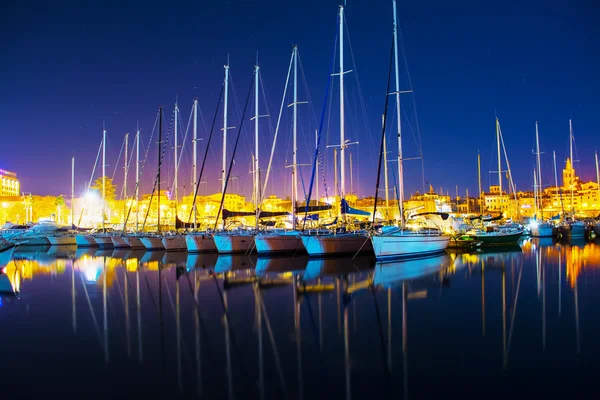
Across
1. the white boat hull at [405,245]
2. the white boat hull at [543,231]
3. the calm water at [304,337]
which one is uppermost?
the white boat hull at [405,245]

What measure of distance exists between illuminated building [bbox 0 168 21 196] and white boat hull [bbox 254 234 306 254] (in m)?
174

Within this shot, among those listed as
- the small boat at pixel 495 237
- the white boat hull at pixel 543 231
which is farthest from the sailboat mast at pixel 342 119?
the white boat hull at pixel 543 231

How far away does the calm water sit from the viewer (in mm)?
6980

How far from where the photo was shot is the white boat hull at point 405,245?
2365cm

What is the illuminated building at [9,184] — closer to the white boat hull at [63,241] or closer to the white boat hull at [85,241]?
the white boat hull at [63,241]

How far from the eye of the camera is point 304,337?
31.7ft

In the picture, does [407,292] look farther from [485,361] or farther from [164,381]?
[164,381]

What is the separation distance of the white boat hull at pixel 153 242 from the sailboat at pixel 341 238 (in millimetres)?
17047

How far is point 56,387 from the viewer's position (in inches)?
275

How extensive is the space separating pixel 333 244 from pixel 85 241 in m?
33.0

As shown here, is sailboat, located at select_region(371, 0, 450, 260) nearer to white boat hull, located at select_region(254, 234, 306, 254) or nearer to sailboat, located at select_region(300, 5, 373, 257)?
sailboat, located at select_region(300, 5, 373, 257)

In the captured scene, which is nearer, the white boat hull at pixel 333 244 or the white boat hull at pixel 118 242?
the white boat hull at pixel 333 244

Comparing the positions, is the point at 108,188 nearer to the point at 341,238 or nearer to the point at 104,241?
the point at 104,241

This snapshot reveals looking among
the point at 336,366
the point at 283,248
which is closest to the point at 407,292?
the point at 336,366
